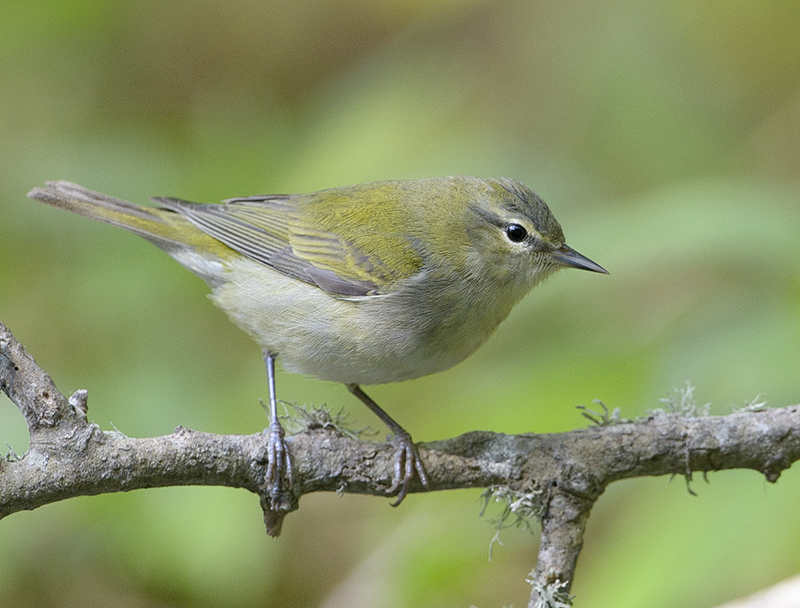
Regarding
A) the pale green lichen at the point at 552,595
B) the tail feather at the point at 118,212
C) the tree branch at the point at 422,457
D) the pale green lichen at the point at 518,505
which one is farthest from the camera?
the tail feather at the point at 118,212

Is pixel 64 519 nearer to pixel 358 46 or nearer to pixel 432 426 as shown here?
pixel 432 426

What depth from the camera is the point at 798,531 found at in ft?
10.0

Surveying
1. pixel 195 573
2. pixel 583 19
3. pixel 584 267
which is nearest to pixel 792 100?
pixel 583 19

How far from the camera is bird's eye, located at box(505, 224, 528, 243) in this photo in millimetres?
4141

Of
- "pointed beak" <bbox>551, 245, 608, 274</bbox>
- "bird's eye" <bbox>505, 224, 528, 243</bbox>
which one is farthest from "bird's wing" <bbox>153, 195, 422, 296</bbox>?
"pointed beak" <bbox>551, 245, 608, 274</bbox>

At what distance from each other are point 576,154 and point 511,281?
7.20 feet

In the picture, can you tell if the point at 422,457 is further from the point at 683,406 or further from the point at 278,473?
the point at 683,406

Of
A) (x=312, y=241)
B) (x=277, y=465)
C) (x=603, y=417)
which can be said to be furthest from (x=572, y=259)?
(x=277, y=465)

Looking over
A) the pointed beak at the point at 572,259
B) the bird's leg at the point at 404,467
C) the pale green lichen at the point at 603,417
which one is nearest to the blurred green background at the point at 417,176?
the pointed beak at the point at 572,259

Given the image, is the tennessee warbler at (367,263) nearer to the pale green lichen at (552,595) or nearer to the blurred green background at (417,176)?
the blurred green background at (417,176)

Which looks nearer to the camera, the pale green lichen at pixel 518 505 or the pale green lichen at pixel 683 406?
the pale green lichen at pixel 518 505

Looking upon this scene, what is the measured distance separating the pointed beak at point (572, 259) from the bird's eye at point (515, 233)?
0.62ft

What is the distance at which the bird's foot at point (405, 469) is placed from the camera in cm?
323

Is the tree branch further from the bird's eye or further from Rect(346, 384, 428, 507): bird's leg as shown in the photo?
the bird's eye
